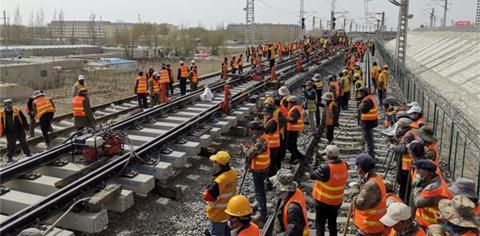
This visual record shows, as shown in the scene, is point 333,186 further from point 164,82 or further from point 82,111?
point 164,82

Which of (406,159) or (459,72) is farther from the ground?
(459,72)

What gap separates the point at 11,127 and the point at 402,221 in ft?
30.4

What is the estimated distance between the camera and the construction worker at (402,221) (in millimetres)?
4070

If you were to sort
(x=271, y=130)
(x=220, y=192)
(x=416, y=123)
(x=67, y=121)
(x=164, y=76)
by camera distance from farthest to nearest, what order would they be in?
1. (x=164, y=76)
2. (x=67, y=121)
3. (x=416, y=123)
4. (x=271, y=130)
5. (x=220, y=192)

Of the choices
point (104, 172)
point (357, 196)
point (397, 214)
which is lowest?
point (104, 172)

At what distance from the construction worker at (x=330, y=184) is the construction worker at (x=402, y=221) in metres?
1.72

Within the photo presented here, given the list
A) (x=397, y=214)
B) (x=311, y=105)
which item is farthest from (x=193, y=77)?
(x=397, y=214)

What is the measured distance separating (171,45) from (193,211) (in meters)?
49.9

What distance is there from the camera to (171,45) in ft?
182

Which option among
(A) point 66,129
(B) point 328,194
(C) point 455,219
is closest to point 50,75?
(A) point 66,129

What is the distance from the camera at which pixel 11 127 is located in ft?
33.0

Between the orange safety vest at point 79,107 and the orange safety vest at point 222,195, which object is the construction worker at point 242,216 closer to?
the orange safety vest at point 222,195

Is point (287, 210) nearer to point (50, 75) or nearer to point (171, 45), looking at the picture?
point (50, 75)

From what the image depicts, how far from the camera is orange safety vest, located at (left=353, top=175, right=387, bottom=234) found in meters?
5.20
